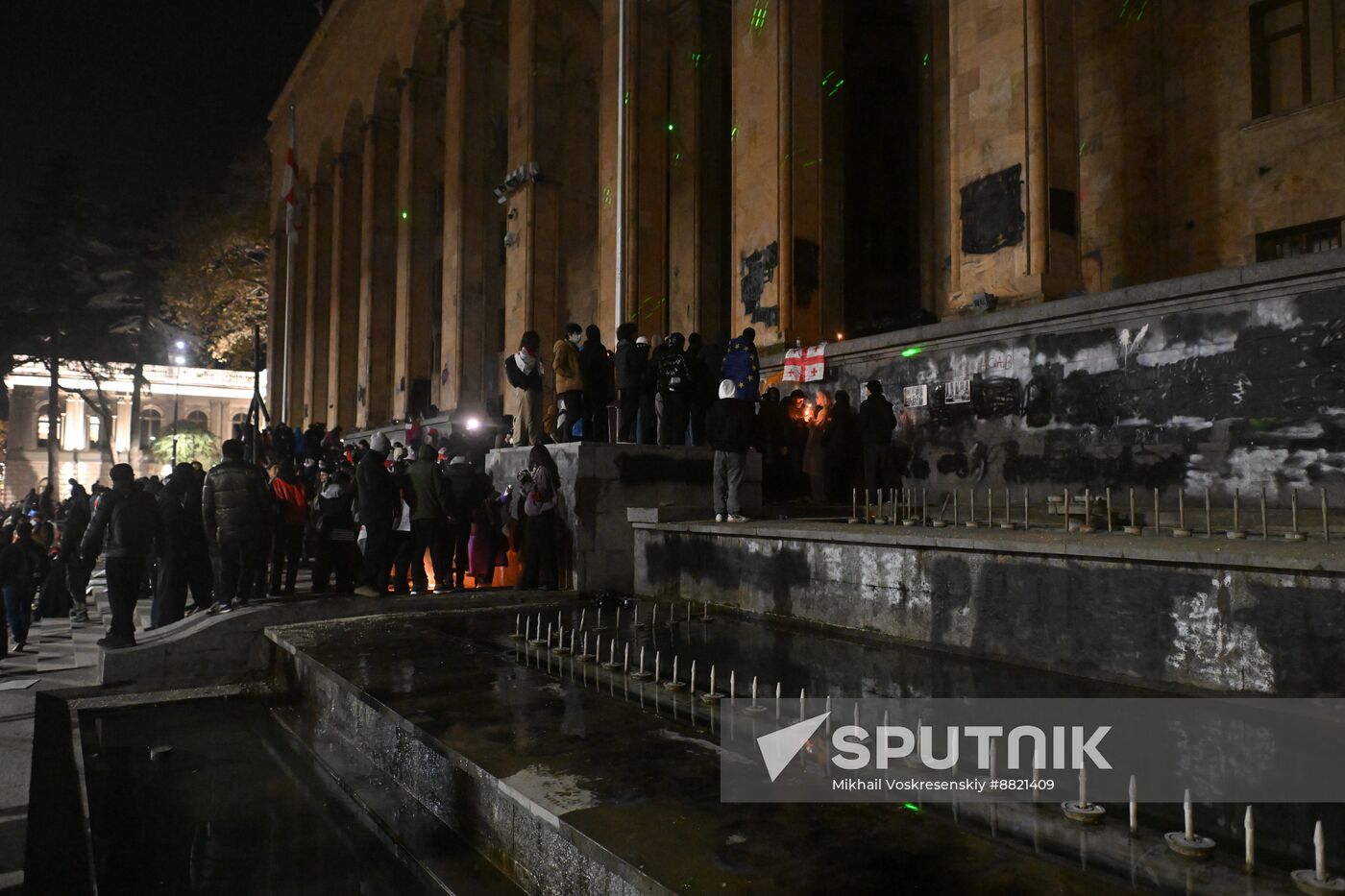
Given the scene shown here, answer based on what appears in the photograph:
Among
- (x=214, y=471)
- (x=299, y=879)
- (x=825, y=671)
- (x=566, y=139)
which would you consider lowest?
(x=299, y=879)

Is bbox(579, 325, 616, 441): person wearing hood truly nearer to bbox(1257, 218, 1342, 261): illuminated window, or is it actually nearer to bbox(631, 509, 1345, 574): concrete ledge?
bbox(631, 509, 1345, 574): concrete ledge

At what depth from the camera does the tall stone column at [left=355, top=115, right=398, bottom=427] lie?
31.2 metres

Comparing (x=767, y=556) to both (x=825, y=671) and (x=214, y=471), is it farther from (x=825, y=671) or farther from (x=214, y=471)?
(x=214, y=471)

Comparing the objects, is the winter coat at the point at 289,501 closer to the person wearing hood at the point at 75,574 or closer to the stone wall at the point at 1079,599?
the person wearing hood at the point at 75,574

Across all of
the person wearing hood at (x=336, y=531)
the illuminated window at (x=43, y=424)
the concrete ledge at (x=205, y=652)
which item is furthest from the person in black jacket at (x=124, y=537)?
the illuminated window at (x=43, y=424)

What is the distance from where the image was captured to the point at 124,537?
8.59m

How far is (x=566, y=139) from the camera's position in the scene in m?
24.0

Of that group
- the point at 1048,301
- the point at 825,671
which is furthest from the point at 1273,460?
the point at 825,671

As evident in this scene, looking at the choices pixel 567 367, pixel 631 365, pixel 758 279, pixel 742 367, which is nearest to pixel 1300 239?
pixel 758 279

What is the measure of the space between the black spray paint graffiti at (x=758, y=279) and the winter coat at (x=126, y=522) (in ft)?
32.6

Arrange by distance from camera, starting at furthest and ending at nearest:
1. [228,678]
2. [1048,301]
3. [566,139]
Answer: [566,139]
[1048,301]
[228,678]

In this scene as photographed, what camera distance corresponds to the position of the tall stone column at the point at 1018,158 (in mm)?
11688

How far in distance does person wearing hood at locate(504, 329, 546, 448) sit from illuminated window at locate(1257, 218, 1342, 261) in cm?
1082

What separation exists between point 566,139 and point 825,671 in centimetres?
2114
